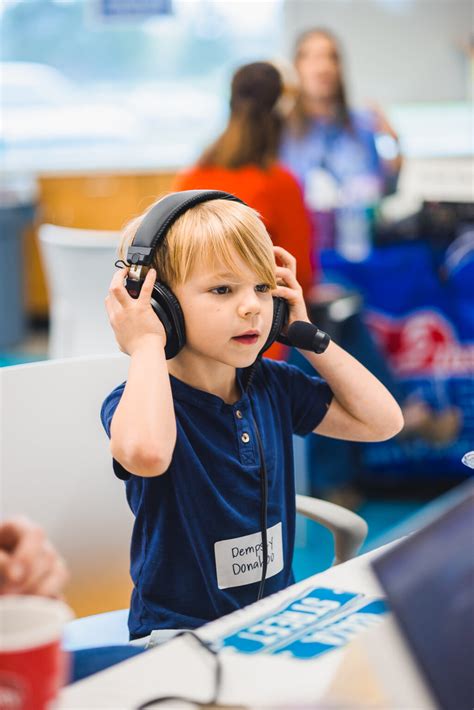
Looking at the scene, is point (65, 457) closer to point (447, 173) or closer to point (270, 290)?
point (270, 290)

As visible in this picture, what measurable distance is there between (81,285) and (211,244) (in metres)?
1.76

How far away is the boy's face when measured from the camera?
123cm

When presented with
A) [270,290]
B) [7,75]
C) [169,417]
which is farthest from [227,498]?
[7,75]

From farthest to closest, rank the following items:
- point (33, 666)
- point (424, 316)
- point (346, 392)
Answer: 1. point (424, 316)
2. point (346, 392)
3. point (33, 666)

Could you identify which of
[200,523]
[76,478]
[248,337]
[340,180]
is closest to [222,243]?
[248,337]

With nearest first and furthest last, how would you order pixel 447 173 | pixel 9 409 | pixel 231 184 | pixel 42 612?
pixel 42 612
pixel 9 409
pixel 231 184
pixel 447 173

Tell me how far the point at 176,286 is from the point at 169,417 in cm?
17

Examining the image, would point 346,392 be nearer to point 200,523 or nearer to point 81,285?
point 200,523

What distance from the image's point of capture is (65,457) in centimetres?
146

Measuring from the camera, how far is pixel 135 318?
3.98 feet

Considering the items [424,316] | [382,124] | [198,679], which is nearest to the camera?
[198,679]

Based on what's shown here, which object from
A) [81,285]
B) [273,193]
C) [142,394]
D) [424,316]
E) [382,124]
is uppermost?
[382,124]

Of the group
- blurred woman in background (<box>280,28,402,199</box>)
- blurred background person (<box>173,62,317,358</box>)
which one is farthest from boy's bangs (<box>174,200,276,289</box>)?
blurred woman in background (<box>280,28,402,199</box>)

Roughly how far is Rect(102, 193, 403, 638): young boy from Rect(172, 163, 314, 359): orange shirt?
1166 mm
